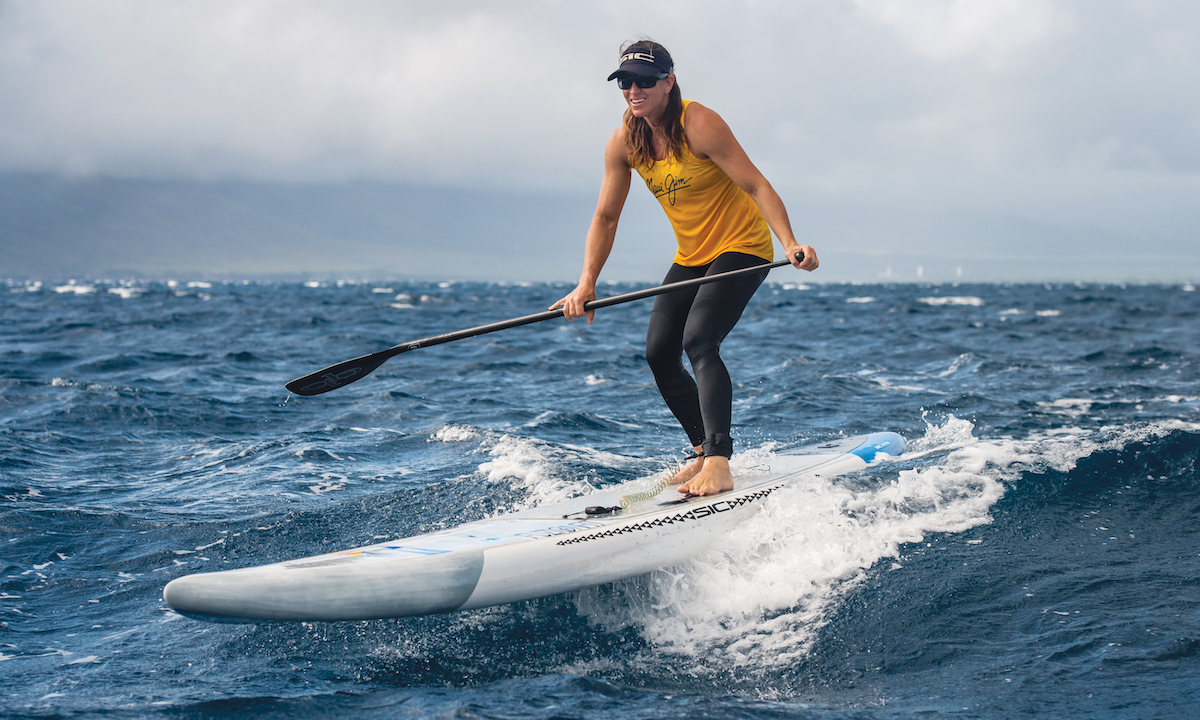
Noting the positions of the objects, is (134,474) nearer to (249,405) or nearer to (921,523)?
(249,405)

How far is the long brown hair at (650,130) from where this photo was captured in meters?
4.16

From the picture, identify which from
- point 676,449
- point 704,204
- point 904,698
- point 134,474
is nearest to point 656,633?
point 904,698

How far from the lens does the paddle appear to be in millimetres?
4227

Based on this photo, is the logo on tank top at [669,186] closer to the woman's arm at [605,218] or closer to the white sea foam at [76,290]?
the woman's arm at [605,218]

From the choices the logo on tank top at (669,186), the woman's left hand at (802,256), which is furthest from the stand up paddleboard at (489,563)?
the logo on tank top at (669,186)

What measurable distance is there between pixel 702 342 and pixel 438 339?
1508 millimetres

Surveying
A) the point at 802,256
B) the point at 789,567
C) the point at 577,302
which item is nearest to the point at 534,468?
the point at 577,302

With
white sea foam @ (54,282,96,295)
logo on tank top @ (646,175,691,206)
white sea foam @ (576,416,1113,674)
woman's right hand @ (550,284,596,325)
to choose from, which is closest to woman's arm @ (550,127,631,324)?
woman's right hand @ (550,284,596,325)

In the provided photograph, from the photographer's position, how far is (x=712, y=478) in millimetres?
4238

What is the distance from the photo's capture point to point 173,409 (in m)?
8.90

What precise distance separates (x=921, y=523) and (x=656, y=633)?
1755 mm

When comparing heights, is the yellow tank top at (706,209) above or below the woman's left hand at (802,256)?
above

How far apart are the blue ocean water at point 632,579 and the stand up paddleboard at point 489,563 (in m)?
0.15

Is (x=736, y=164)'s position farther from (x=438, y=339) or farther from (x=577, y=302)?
(x=438, y=339)
